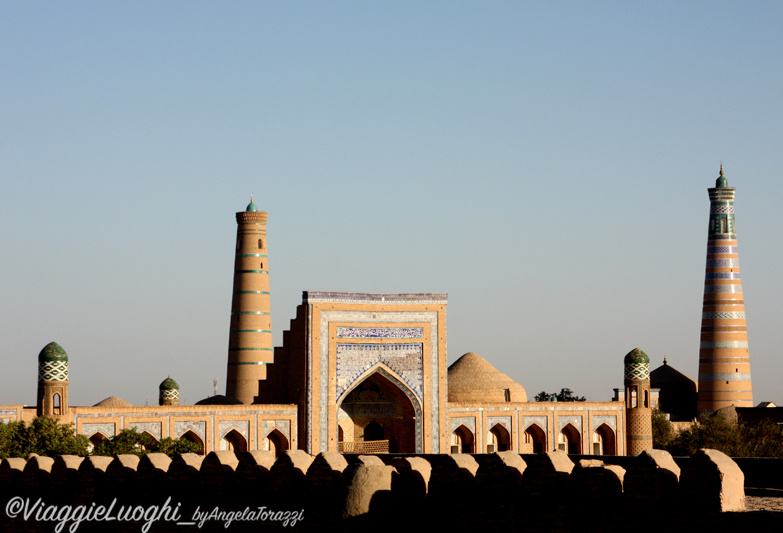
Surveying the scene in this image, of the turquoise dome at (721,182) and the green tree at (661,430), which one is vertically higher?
the turquoise dome at (721,182)

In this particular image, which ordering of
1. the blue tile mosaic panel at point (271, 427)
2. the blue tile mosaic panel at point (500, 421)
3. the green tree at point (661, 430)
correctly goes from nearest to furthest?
1. the blue tile mosaic panel at point (271, 427)
2. the blue tile mosaic panel at point (500, 421)
3. the green tree at point (661, 430)

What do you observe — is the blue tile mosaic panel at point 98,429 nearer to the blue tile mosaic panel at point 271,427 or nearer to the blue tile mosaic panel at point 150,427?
the blue tile mosaic panel at point 150,427

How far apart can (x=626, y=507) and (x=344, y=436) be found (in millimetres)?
24066

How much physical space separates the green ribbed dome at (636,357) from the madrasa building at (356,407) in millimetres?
1431

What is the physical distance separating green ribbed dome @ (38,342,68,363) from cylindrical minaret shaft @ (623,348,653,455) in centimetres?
1547

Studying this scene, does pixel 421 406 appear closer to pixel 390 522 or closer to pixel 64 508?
pixel 64 508

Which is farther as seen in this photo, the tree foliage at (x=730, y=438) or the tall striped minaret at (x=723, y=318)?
the tall striped minaret at (x=723, y=318)

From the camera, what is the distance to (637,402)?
3397 cm

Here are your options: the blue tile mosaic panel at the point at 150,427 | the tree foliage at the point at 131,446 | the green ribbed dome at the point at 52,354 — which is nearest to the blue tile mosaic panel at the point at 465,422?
the blue tile mosaic panel at the point at 150,427

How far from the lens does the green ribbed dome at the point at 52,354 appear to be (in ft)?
86.4

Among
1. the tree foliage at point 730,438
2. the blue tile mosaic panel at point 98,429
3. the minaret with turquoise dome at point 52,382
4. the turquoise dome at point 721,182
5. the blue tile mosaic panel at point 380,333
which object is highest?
the turquoise dome at point 721,182

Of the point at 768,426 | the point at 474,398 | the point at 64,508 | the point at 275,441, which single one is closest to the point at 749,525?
the point at 64,508

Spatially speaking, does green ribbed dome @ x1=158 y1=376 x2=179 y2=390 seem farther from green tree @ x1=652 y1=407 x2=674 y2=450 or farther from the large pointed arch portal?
green tree @ x1=652 y1=407 x2=674 y2=450

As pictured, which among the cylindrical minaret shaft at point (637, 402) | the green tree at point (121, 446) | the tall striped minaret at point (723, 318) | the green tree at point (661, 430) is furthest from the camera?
the tall striped minaret at point (723, 318)
